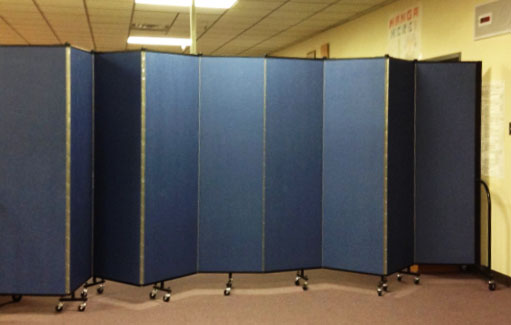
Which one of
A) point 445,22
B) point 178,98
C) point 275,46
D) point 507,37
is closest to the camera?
point 178,98

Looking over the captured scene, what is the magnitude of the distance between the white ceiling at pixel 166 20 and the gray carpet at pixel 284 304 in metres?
3.77

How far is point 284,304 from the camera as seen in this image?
4.46 metres

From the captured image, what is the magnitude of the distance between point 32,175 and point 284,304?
1.98 m

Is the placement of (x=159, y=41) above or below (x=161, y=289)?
above

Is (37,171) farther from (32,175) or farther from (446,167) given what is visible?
(446,167)

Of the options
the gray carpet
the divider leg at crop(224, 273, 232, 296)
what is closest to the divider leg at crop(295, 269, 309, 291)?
the gray carpet

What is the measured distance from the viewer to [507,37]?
5137 millimetres

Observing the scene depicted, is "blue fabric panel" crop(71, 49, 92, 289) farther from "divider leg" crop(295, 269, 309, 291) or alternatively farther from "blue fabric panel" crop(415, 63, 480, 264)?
"blue fabric panel" crop(415, 63, 480, 264)

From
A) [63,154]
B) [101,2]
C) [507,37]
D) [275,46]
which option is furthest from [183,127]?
[275,46]

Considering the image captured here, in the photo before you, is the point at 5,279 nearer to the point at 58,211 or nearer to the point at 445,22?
the point at 58,211

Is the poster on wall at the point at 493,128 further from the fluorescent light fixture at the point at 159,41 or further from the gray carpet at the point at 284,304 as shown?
the fluorescent light fixture at the point at 159,41

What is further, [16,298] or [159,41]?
[159,41]

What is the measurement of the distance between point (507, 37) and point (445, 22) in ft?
3.53

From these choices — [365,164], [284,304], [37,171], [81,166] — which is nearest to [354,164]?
[365,164]
